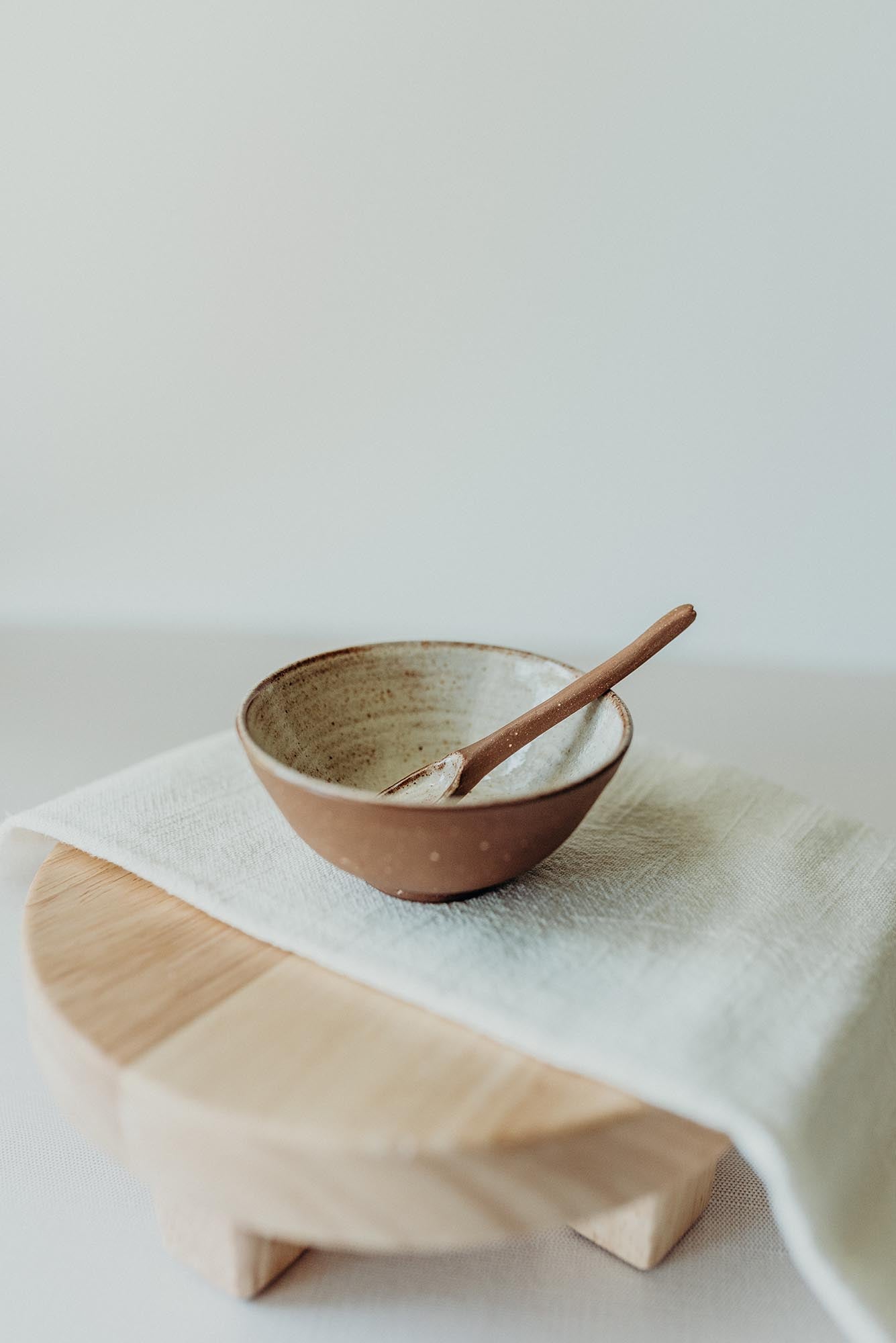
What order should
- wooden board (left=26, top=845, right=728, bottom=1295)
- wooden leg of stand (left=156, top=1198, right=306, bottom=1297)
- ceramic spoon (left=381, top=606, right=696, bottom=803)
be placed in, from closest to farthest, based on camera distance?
wooden board (left=26, top=845, right=728, bottom=1295) → wooden leg of stand (left=156, top=1198, right=306, bottom=1297) → ceramic spoon (left=381, top=606, right=696, bottom=803)

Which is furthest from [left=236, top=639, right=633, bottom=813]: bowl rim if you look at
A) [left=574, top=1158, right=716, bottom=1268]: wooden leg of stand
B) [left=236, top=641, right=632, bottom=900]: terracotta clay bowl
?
[left=574, top=1158, right=716, bottom=1268]: wooden leg of stand

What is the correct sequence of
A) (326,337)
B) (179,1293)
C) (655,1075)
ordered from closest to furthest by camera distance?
(655,1075) → (179,1293) → (326,337)

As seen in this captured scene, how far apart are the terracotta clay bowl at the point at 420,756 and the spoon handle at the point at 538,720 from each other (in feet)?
0.05

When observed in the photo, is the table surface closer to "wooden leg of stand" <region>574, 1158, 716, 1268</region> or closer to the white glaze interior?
"wooden leg of stand" <region>574, 1158, 716, 1268</region>

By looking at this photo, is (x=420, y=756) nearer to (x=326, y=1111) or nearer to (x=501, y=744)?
(x=501, y=744)

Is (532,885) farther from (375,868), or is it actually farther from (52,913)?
(52,913)

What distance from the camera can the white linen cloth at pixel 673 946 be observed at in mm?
513

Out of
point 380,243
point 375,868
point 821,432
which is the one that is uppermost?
point 380,243

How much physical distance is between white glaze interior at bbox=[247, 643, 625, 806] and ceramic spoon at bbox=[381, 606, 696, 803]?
0.06 ft

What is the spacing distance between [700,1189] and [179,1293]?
0.29 metres

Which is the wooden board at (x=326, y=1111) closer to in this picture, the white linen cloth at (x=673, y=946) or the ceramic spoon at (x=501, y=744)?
the white linen cloth at (x=673, y=946)

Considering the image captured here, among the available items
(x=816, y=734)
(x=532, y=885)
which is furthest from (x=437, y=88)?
(x=532, y=885)

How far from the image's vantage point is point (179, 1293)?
0.62 metres

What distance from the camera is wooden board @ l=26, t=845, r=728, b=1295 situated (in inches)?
19.1
